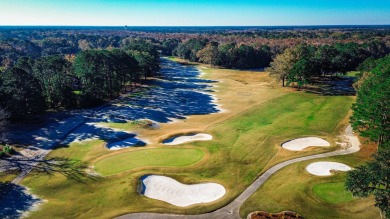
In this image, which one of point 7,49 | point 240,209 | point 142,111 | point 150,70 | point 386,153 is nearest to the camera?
point 386,153

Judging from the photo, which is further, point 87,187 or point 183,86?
point 183,86

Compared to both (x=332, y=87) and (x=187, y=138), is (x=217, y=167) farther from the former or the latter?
(x=332, y=87)

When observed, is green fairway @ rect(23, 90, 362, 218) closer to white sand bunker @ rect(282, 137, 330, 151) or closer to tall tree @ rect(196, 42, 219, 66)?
white sand bunker @ rect(282, 137, 330, 151)

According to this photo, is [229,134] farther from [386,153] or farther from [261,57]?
[261,57]

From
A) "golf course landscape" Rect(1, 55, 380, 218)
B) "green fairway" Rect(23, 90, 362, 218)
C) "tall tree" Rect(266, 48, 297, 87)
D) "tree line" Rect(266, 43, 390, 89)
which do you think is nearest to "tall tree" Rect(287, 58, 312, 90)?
"tree line" Rect(266, 43, 390, 89)

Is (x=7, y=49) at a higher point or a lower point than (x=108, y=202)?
higher

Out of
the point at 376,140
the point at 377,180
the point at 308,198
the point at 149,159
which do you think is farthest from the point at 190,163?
the point at 376,140

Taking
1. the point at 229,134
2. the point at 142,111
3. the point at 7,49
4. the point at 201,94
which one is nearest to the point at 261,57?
the point at 201,94
